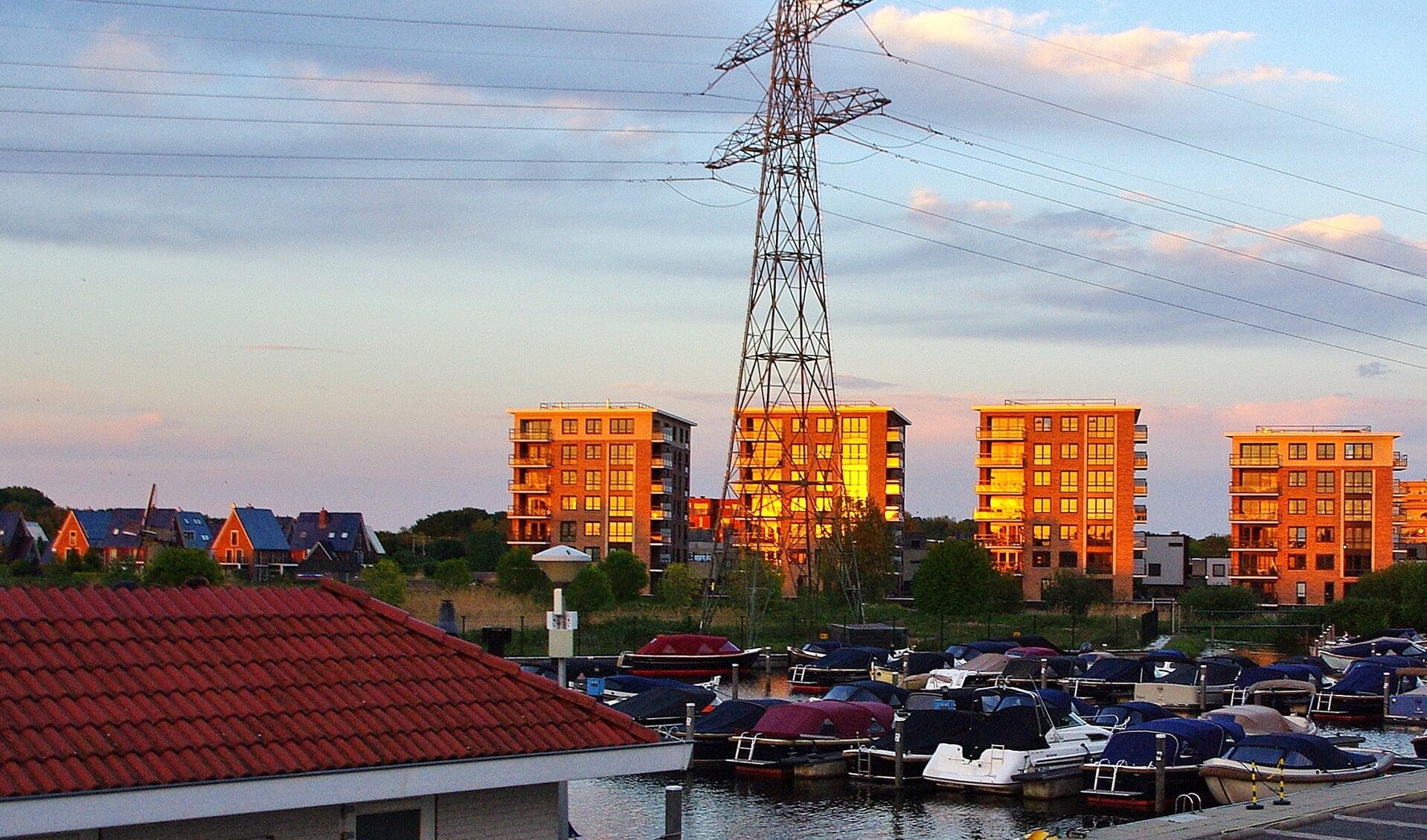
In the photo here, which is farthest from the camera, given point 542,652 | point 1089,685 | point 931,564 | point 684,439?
point 684,439

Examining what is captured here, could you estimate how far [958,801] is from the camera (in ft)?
123

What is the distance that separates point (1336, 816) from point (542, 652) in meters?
42.5

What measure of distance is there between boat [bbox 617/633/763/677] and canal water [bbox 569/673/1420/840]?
72.7ft

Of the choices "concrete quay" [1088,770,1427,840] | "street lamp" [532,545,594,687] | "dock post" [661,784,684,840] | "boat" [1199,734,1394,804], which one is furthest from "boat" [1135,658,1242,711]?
"dock post" [661,784,684,840]

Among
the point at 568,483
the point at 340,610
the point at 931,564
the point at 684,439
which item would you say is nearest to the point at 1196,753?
the point at 340,610

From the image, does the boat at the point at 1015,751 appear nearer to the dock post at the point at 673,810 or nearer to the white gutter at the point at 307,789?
the dock post at the point at 673,810

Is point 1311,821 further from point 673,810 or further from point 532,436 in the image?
point 532,436

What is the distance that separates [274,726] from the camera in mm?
12773

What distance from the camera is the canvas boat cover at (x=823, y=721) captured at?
41844mm

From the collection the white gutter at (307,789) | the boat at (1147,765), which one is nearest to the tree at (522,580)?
the boat at (1147,765)

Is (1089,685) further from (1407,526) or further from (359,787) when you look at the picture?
(1407,526)

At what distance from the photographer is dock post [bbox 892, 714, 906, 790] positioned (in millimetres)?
38562

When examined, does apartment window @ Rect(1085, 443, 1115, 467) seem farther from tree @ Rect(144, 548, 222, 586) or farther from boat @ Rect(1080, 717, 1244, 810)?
boat @ Rect(1080, 717, 1244, 810)

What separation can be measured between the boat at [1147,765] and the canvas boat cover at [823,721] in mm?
7088
